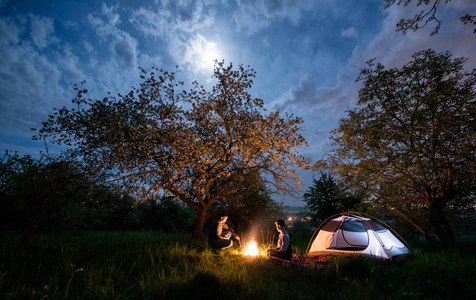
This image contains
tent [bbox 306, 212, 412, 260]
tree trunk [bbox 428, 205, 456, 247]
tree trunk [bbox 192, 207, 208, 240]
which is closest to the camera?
tent [bbox 306, 212, 412, 260]

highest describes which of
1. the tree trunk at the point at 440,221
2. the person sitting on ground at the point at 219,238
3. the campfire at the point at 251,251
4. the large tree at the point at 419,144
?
the large tree at the point at 419,144

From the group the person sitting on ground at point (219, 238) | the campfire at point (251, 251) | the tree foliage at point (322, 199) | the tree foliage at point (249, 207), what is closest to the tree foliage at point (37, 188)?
the person sitting on ground at point (219, 238)

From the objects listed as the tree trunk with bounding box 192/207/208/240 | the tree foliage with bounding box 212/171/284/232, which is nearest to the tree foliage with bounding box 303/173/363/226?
the tree foliage with bounding box 212/171/284/232

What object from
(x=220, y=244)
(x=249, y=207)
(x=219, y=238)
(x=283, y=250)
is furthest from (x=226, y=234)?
(x=249, y=207)

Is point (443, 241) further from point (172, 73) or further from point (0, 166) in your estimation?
point (0, 166)

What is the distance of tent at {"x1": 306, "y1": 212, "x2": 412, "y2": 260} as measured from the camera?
8.40m

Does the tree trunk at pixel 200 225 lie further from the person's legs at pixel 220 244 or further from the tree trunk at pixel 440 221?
the tree trunk at pixel 440 221

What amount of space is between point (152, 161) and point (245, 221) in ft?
47.8

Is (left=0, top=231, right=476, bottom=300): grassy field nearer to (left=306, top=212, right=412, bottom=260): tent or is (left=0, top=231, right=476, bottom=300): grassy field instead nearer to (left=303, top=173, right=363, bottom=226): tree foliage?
(left=306, top=212, right=412, bottom=260): tent

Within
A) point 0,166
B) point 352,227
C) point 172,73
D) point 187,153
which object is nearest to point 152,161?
point 187,153

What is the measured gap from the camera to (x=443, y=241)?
9.98m

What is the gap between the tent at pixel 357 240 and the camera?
8.40 m

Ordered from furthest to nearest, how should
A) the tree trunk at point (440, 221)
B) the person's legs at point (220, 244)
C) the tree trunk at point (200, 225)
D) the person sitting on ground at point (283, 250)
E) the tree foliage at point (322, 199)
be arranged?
the tree foliage at point (322, 199)
the tree trunk at point (200, 225)
the tree trunk at point (440, 221)
the person's legs at point (220, 244)
the person sitting on ground at point (283, 250)

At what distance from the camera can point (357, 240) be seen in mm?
9070
